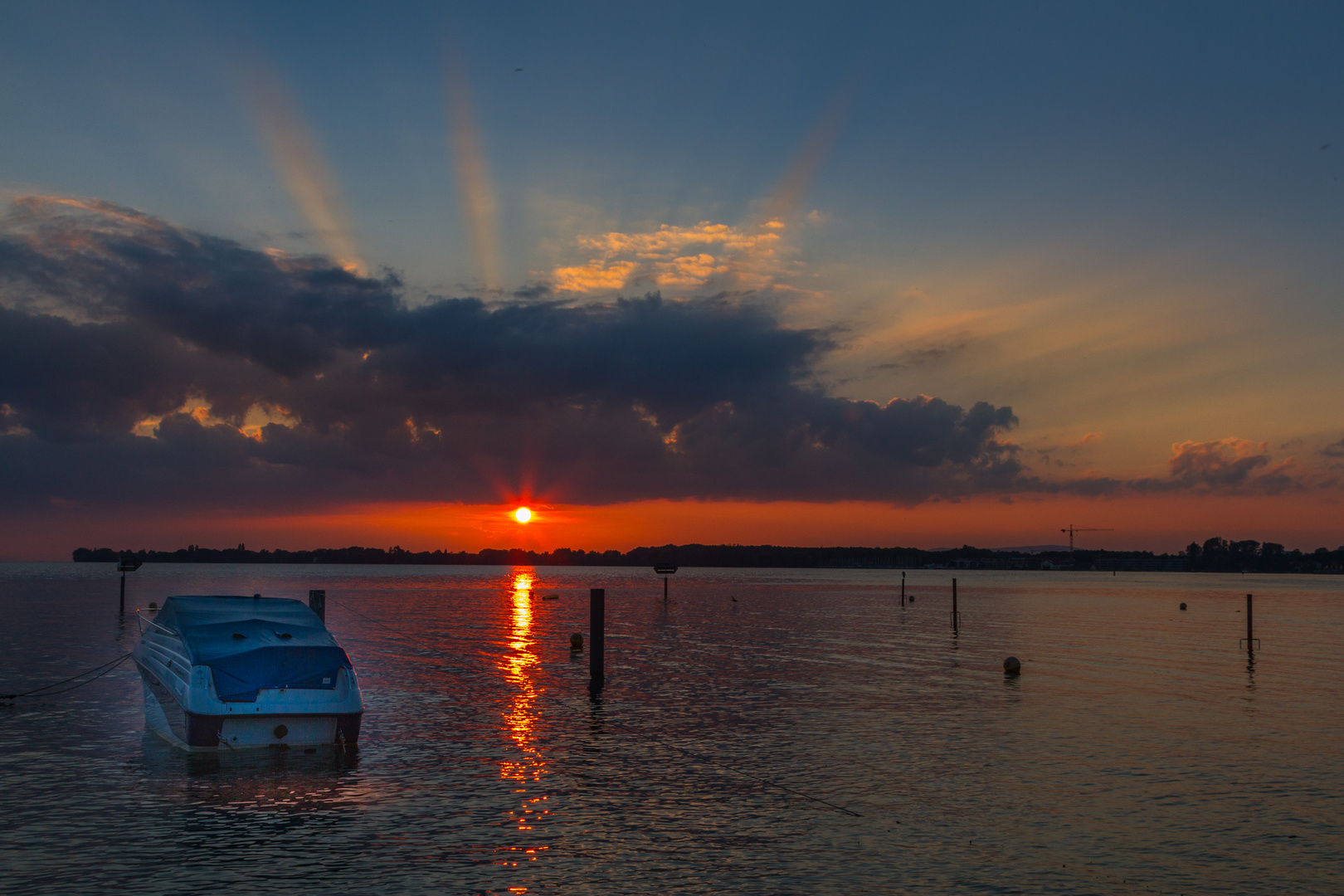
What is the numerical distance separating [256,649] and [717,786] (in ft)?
32.7

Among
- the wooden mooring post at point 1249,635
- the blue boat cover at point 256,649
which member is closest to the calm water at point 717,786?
the blue boat cover at point 256,649

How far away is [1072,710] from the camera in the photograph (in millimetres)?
28234

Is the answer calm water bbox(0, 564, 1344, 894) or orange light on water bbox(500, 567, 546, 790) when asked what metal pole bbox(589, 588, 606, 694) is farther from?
orange light on water bbox(500, 567, 546, 790)

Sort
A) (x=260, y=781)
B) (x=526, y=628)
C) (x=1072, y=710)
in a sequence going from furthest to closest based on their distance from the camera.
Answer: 1. (x=526, y=628)
2. (x=1072, y=710)
3. (x=260, y=781)

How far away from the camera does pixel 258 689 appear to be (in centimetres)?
1991

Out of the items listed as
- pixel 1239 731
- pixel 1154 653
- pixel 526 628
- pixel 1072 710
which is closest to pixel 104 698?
pixel 1072 710

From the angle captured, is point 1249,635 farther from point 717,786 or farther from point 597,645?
point 717,786

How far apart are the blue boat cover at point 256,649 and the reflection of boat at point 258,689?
17 mm

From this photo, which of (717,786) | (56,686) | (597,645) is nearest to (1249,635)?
(597,645)

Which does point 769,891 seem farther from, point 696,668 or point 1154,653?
point 1154,653

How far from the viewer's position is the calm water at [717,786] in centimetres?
1280

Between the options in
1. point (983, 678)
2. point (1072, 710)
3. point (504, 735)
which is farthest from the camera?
point (983, 678)

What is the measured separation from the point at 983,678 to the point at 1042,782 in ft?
60.5

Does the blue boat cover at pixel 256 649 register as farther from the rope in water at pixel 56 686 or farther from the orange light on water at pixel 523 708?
the rope in water at pixel 56 686
